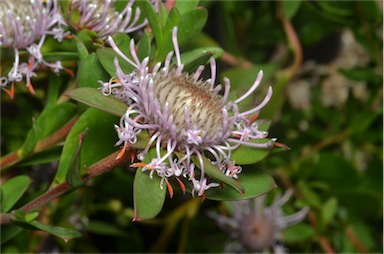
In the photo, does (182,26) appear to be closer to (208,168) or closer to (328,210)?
(208,168)

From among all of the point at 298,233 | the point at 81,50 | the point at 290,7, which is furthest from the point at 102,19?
the point at 298,233

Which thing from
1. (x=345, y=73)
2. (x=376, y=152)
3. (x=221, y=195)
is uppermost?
(x=221, y=195)

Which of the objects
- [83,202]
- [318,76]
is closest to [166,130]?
[83,202]

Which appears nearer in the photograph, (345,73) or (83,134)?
(83,134)

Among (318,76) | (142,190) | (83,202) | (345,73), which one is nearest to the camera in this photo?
(142,190)

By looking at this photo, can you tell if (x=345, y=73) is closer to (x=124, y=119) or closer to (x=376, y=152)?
(x=376, y=152)

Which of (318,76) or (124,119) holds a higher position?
(124,119)

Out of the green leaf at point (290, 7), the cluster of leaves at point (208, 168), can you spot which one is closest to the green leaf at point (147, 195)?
the cluster of leaves at point (208, 168)

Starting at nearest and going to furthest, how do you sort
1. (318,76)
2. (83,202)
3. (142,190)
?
(142,190) < (83,202) < (318,76)
